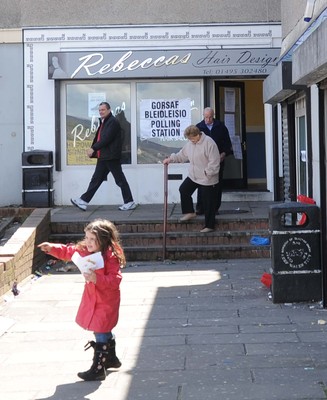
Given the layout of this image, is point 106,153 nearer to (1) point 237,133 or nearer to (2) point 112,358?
(1) point 237,133

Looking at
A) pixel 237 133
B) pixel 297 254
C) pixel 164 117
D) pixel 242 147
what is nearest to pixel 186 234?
pixel 164 117

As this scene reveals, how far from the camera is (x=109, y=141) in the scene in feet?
48.9

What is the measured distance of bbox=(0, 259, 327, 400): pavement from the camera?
673 centimetres

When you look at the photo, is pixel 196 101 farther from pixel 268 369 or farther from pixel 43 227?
pixel 268 369

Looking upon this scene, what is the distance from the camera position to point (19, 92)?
17.0 metres

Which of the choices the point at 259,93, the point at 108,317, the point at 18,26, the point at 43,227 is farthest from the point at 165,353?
the point at 259,93

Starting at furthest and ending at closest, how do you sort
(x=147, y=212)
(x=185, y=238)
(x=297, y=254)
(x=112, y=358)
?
(x=147, y=212) < (x=185, y=238) < (x=297, y=254) < (x=112, y=358)

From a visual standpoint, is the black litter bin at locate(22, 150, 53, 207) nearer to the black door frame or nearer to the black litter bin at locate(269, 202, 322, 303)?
the black door frame

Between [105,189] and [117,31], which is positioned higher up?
[117,31]

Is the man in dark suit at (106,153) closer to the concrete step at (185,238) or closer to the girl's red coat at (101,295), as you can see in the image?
the concrete step at (185,238)

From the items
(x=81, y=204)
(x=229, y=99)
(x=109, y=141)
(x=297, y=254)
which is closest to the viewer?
(x=297, y=254)

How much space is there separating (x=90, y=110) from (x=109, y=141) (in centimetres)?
234

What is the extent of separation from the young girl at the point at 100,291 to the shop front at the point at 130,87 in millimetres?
9698

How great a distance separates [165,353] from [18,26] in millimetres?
10545
